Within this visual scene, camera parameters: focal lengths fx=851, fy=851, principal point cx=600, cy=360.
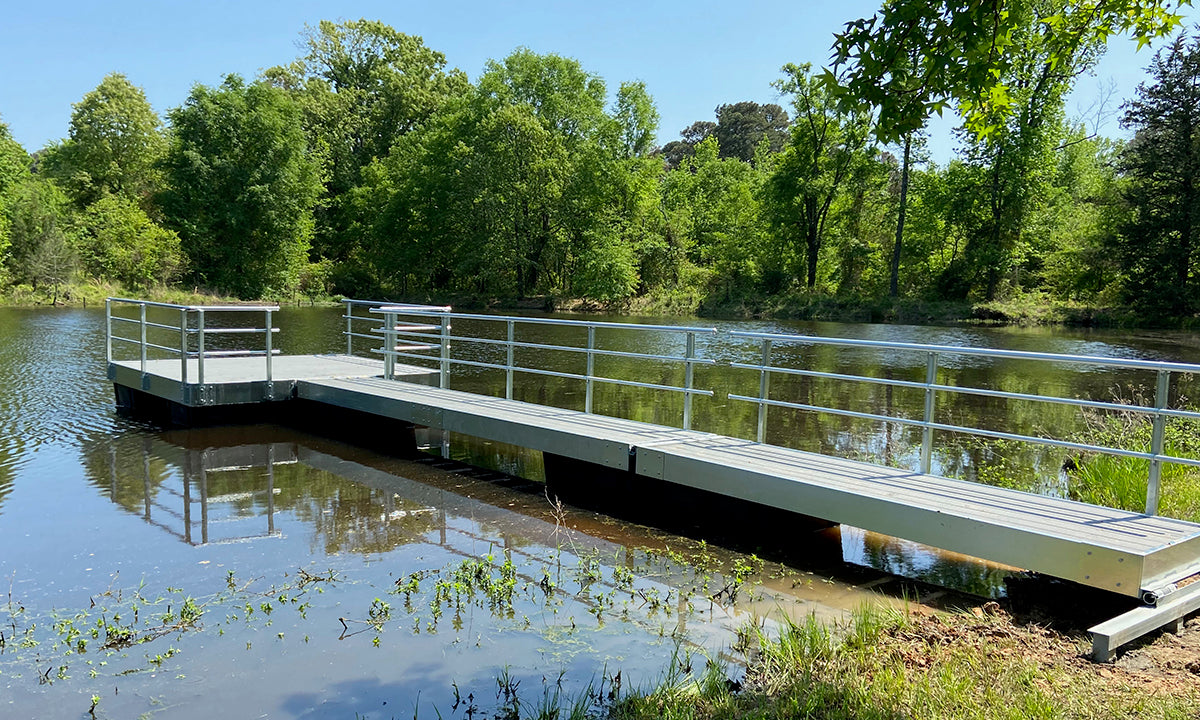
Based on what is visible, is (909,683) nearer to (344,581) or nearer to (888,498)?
(888,498)

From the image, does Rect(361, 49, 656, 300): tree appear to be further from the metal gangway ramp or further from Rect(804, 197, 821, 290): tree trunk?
the metal gangway ramp

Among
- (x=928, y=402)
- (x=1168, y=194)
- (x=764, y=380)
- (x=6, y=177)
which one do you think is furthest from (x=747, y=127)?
(x=928, y=402)

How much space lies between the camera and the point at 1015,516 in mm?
5488

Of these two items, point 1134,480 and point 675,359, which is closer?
point 675,359

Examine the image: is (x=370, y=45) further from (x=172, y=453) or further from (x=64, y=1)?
(x=172, y=453)

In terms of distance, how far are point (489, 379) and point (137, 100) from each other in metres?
55.4

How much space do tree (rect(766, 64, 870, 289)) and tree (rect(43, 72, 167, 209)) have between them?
40226 millimetres

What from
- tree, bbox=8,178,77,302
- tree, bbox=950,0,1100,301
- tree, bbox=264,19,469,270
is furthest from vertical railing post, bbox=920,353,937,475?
tree, bbox=264,19,469,270

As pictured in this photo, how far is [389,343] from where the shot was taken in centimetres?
1134

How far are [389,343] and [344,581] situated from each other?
228 inches

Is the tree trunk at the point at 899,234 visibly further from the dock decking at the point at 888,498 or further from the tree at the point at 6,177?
the tree at the point at 6,177

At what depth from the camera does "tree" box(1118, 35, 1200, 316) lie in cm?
3478

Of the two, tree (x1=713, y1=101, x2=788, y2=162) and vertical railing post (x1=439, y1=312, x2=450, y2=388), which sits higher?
tree (x1=713, y1=101, x2=788, y2=162)

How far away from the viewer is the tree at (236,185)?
163 feet
